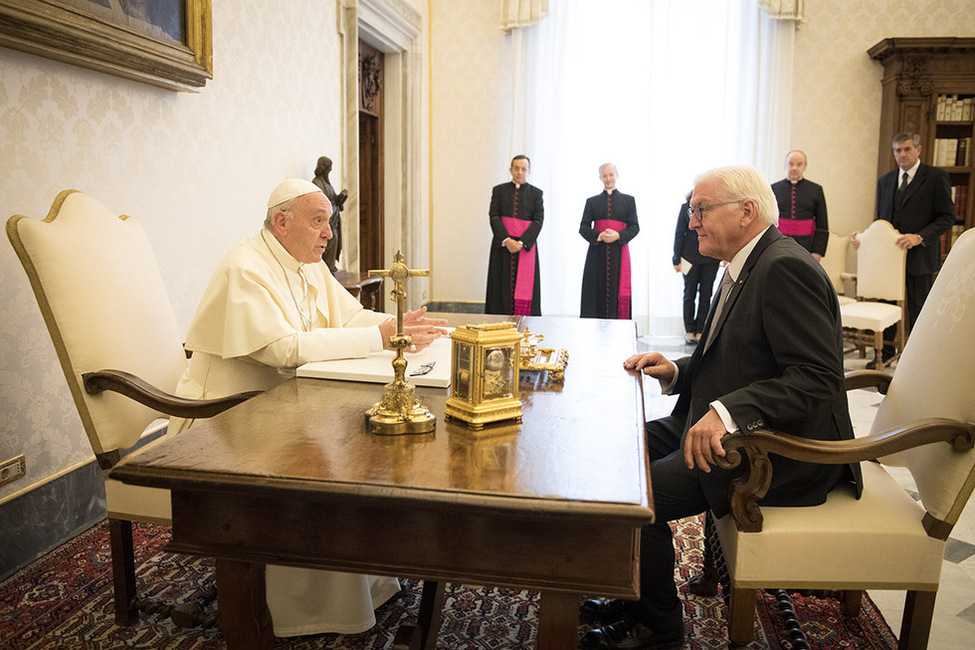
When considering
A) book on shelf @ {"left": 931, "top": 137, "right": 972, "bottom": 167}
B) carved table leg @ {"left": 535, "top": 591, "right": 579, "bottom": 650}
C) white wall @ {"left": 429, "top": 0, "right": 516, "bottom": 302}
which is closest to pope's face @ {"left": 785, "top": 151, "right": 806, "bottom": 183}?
book on shelf @ {"left": 931, "top": 137, "right": 972, "bottom": 167}

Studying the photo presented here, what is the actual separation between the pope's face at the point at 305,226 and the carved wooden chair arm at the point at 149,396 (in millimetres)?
649

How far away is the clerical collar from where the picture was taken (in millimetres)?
2602

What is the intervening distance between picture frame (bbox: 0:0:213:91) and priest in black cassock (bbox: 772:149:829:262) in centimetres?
543

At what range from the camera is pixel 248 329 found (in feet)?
7.38

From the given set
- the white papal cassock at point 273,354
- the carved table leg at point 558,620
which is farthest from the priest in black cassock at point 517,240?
the carved table leg at point 558,620

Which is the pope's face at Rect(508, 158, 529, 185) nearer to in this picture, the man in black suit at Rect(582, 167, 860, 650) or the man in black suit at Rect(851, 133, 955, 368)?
the man in black suit at Rect(851, 133, 955, 368)

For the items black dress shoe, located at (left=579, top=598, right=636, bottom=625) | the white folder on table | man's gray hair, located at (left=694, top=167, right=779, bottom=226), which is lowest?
black dress shoe, located at (left=579, top=598, right=636, bottom=625)

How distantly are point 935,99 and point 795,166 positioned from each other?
156 centimetres

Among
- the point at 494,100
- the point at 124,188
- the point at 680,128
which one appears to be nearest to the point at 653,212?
the point at 680,128

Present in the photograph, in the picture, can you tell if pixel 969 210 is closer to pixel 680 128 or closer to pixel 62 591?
pixel 680 128

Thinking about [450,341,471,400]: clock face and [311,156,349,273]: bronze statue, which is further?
[311,156,349,273]: bronze statue

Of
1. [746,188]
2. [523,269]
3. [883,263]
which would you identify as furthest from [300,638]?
[883,263]

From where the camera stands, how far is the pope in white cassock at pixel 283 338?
224 cm

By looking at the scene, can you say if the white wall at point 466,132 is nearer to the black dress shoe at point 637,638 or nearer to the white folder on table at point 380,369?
the white folder on table at point 380,369
